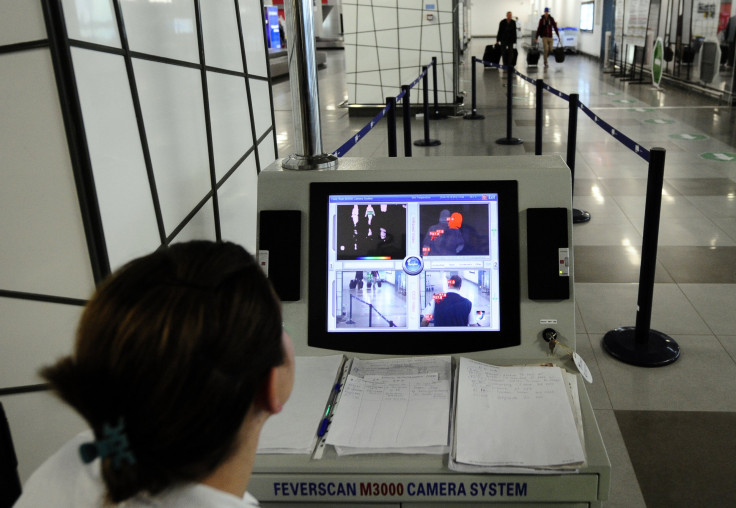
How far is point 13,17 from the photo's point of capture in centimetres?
134

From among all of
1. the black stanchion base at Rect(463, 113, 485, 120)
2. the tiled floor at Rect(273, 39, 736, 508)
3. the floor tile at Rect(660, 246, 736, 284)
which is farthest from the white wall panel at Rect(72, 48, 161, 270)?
the black stanchion base at Rect(463, 113, 485, 120)

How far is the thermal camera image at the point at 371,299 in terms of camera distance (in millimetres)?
1598

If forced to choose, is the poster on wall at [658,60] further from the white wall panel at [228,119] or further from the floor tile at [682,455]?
the white wall panel at [228,119]

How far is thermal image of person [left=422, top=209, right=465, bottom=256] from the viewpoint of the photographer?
5.22ft

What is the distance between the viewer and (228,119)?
105 inches

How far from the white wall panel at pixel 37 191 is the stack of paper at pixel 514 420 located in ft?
3.13

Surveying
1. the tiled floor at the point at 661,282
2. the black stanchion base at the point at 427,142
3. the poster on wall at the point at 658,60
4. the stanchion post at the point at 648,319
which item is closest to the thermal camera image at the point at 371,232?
the tiled floor at the point at 661,282

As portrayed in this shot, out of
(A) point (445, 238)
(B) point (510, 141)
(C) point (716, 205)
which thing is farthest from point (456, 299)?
(B) point (510, 141)

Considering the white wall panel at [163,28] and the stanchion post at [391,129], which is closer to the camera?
the white wall panel at [163,28]

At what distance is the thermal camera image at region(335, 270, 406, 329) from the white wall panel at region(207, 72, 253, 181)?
1091mm

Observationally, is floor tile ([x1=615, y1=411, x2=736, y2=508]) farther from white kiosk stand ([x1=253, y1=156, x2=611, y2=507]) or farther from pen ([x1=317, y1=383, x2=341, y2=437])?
pen ([x1=317, y1=383, x2=341, y2=437])

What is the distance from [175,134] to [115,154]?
0.44 m

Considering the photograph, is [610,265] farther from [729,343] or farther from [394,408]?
[394,408]

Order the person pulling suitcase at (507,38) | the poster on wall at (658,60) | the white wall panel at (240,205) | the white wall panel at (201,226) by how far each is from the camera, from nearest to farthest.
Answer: the white wall panel at (201,226) < the white wall panel at (240,205) < the poster on wall at (658,60) < the person pulling suitcase at (507,38)
